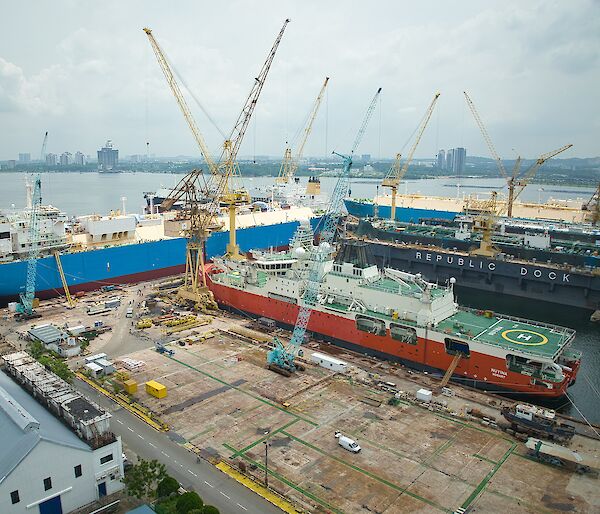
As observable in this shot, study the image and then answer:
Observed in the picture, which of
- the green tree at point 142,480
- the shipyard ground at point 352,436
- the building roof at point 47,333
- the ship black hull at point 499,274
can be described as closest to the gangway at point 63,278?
the building roof at point 47,333

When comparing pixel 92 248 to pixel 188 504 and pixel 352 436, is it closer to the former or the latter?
pixel 352 436

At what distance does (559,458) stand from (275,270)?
21.1 meters

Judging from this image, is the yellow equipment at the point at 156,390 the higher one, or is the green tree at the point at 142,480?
the green tree at the point at 142,480

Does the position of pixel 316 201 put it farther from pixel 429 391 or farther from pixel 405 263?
pixel 429 391

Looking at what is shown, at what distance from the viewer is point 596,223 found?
58.4 m

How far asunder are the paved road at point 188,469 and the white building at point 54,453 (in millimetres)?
2256

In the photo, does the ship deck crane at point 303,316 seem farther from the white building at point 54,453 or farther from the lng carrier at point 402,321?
the white building at point 54,453

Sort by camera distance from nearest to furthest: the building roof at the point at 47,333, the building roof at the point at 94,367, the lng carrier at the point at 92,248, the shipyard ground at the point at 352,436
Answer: the shipyard ground at the point at 352,436 → the building roof at the point at 94,367 → the building roof at the point at 47,333 → the lng carrier at the point at 92,248

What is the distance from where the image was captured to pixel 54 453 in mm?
14477

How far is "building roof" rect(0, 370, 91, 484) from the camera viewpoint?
14.0 m

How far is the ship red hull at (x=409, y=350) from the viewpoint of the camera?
2400 cm

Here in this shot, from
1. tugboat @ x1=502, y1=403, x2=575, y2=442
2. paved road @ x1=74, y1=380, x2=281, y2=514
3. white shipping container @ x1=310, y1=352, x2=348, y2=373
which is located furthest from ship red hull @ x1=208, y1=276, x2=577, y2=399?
paved road @ x1=74, y1=380, x2=281, y2=514

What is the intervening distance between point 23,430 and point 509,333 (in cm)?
2354

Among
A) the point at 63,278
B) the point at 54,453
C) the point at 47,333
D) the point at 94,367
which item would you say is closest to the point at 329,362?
the point at 94,367
